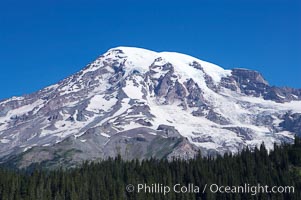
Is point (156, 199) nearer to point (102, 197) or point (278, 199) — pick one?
point (102, 197)

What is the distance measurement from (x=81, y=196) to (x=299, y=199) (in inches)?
2949

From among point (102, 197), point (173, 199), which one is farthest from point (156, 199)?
point (102, 197)

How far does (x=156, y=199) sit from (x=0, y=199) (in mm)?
51952

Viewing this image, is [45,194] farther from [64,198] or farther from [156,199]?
[156,199]

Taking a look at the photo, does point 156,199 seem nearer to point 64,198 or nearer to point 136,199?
point 136,199

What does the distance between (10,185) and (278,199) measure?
91.0 meters

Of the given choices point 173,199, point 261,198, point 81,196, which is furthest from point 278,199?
point 81,196

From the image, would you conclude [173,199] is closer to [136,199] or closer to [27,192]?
[136,199]

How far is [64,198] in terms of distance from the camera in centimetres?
19650

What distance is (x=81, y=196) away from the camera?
19912cm

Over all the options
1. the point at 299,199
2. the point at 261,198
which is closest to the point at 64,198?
the point at 261,198

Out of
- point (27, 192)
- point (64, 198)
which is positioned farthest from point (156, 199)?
point (27, 192)

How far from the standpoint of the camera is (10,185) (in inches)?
7682

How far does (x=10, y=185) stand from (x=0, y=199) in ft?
25.3
